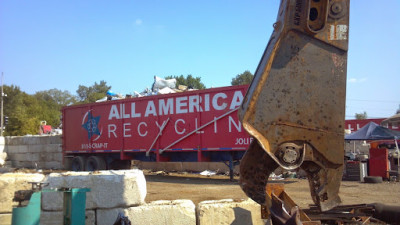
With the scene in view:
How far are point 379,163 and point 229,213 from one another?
35.1 feet

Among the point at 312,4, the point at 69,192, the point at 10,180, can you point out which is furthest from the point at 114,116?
the point at 312,4

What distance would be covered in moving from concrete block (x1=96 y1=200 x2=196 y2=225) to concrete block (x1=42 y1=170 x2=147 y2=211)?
0.32 ft

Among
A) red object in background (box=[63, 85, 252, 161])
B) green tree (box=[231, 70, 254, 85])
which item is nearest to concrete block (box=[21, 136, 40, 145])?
red object in background (box=[63, 85, 252, 161])

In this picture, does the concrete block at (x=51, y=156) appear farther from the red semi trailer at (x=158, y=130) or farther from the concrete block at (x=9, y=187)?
the concrete block at (x=9, y=187)

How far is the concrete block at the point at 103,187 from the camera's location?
4969 mm

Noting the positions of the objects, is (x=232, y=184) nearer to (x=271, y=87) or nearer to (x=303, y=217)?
(x=303, y=217)

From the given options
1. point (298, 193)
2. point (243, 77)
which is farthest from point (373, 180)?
point (243, 77)

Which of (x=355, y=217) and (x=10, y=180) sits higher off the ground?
(x=10, y=180)

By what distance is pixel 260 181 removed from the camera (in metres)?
3.67

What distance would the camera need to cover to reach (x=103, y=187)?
5.01 m

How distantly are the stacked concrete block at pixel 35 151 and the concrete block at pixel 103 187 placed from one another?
51.8ft

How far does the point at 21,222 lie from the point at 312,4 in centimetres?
298

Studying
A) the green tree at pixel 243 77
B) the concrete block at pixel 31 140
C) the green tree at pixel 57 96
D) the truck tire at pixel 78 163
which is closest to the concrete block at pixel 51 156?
the concrete block at pixel 31 140

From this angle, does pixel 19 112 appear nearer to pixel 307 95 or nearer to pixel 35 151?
pixel 35 151
